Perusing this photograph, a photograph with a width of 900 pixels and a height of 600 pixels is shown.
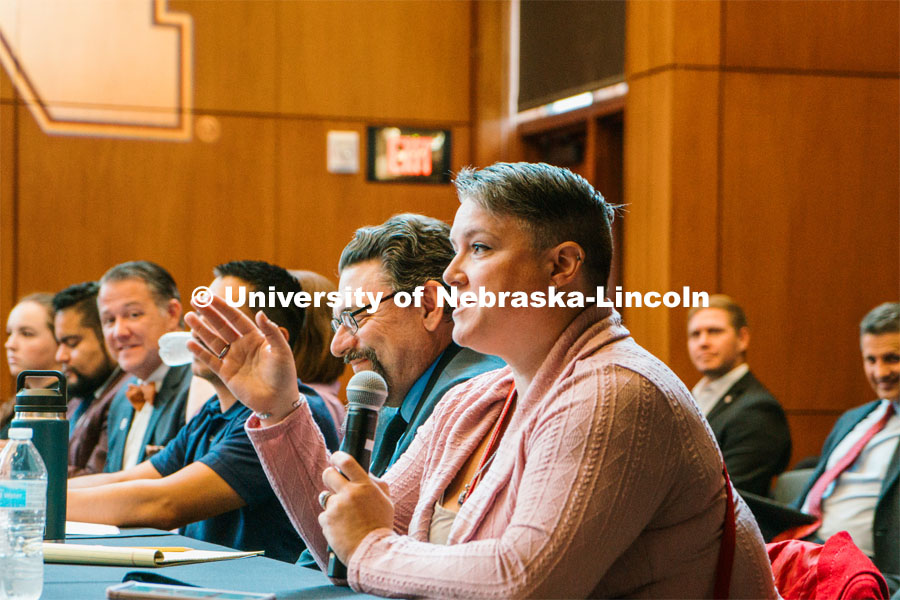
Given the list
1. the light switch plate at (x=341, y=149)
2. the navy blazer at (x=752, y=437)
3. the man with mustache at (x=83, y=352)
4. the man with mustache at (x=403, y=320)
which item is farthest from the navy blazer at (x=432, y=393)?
the light switch plate at (x=341, y=149)

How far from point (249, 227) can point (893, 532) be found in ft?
12.9

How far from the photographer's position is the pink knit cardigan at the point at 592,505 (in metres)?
1.38

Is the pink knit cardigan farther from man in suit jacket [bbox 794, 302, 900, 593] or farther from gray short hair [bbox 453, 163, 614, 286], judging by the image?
man in suit jacket [bbox 794, 302, 900, 593]

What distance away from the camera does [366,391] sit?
1744mm

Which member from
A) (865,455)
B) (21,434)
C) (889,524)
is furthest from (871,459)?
(21,434)

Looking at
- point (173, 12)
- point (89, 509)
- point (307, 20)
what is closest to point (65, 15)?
point (173, 12)

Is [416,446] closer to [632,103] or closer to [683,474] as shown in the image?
[683,474]

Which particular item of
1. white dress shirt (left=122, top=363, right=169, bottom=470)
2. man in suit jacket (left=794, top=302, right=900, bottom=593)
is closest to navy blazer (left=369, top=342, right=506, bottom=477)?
white dress shirt (left=122, top=363, right=169, bottom=470)

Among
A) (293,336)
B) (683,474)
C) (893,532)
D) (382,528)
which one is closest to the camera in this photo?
(683,474)

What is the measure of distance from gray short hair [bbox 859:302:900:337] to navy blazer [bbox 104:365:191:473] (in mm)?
2503

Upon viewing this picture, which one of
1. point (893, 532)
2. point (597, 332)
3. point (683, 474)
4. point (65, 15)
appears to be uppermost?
point (65, 15)

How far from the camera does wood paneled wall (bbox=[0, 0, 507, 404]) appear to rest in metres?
5.95

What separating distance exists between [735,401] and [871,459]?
638mm

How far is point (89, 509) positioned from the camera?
2.55 m
